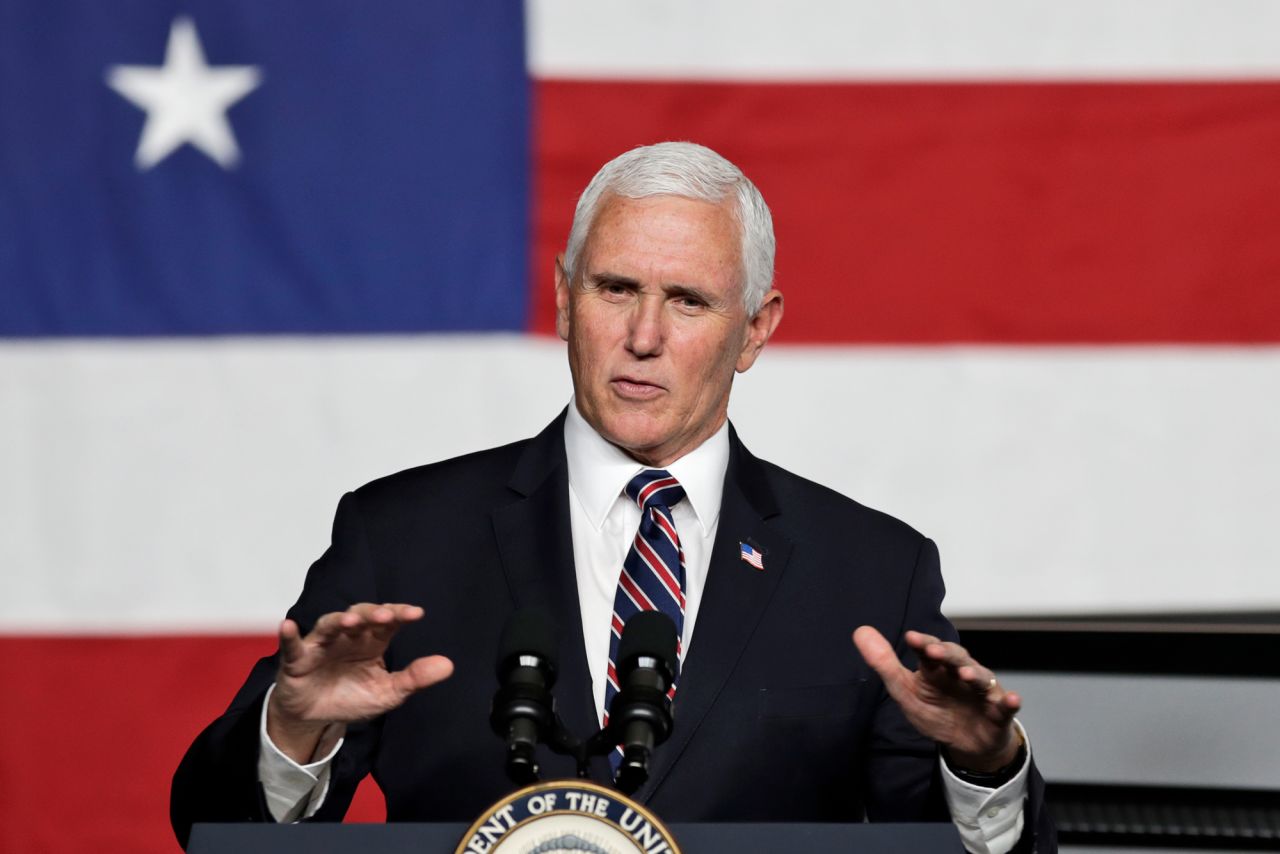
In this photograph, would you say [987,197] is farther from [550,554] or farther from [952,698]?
[952,698]

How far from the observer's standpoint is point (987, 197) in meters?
2.96

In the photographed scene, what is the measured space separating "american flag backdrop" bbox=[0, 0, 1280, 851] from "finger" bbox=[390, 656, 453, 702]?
1535 mm

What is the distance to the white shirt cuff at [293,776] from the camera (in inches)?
63.0

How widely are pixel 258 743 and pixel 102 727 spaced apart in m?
1.52

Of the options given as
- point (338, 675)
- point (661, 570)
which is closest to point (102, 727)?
point (661, 570)

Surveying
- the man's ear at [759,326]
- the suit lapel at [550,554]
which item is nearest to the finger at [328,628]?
the suit lapel at [550,554]

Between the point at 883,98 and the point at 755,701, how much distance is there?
1.49 m

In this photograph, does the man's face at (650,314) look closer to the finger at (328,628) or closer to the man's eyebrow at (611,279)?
the man's eyebrow at (611,279)

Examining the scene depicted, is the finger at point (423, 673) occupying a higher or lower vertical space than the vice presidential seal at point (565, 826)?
higher

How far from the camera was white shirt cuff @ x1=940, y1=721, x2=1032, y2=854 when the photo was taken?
5.29 feet

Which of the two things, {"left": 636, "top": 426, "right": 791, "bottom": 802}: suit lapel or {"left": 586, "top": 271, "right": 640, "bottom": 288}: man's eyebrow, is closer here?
{"left": 636, "top": 426, "right": 791, "bottom": 802}: suit lapel

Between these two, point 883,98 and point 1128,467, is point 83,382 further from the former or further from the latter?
point 1128,467

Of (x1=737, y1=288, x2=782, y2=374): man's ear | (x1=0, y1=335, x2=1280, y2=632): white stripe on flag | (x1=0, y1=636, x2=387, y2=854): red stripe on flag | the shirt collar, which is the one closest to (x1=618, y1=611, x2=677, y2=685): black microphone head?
the shirt collar

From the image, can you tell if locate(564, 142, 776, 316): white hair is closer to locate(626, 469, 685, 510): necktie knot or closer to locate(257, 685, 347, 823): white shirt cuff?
locate(626, 469, 685, 510): necktie knot
